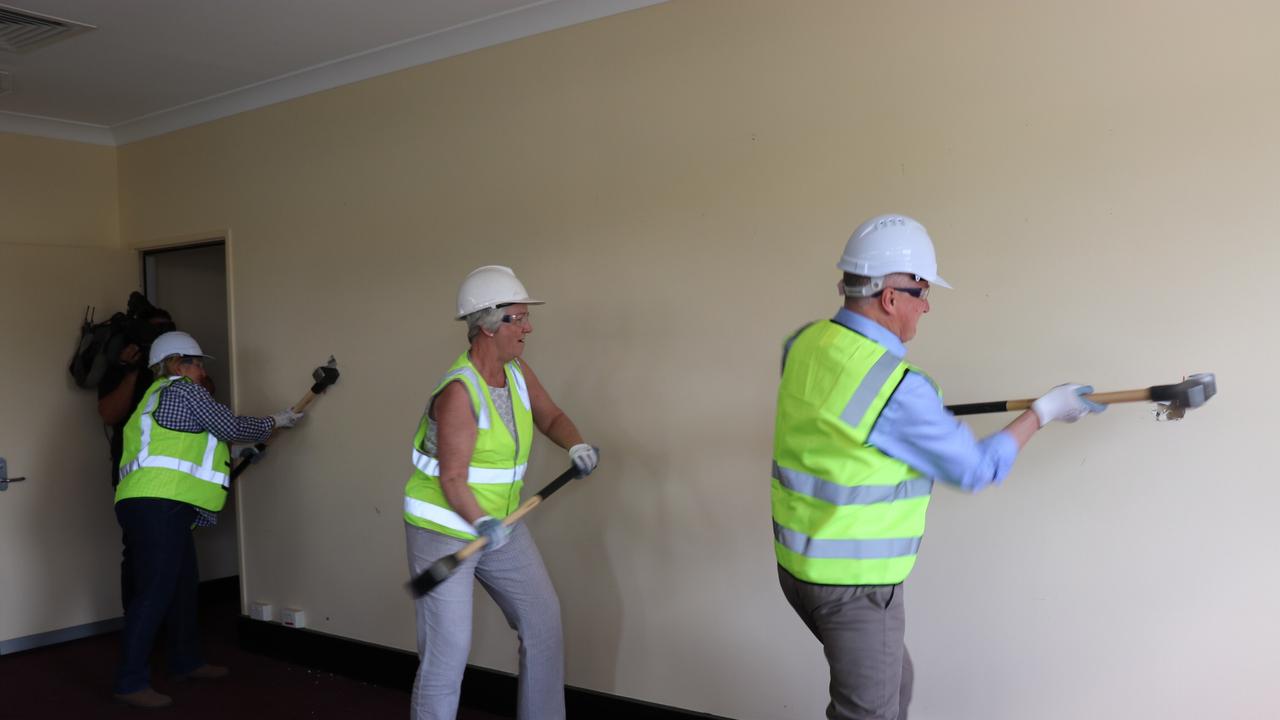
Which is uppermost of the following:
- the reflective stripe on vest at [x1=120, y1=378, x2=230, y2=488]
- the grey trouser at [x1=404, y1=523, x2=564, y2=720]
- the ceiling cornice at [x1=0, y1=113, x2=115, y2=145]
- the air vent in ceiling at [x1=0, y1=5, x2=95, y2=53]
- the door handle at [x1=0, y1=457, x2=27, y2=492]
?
the air vent in ceiling at [x1=0, y1=5, x2=95, y2=53]

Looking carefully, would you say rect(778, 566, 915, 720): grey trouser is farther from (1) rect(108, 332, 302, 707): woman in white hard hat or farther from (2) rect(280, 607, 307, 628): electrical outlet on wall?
(2) rect(280, 607, 307, 628): electrical outlet on wall

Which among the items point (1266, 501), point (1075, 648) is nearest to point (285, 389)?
point (1075, 648)

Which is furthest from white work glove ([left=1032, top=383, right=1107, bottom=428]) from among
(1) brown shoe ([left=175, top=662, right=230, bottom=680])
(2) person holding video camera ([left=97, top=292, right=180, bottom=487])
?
(2) person holding video camera ([left=97, top=292, right=180, bottom=487])

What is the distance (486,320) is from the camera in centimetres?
264

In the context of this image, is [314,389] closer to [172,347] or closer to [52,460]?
[172,347]

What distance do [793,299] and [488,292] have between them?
861 mm

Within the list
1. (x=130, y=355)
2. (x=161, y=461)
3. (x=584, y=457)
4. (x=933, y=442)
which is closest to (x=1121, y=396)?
(x=933, y=442)

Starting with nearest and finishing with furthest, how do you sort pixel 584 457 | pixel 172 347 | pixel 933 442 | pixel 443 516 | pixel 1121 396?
pixel 933 442 < pixel 1121 396 < pixel 443 516 < pixel 584 457 < pixel 172 347

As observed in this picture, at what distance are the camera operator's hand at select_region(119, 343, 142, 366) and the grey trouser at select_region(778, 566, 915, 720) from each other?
360 cm

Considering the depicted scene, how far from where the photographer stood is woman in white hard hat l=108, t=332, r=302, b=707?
3611mm

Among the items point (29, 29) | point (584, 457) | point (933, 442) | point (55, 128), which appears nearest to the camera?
point (933, 442)

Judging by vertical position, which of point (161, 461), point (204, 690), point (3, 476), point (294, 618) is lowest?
point (204, 690)

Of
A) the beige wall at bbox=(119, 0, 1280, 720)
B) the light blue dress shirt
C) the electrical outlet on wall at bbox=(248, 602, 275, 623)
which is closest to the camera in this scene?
the light blue dress shirt

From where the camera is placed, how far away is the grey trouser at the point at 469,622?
2504mm
